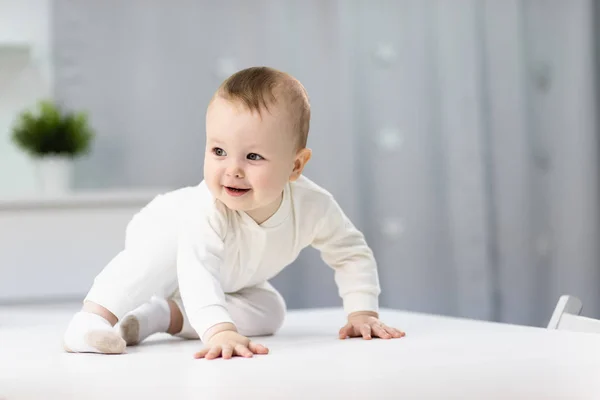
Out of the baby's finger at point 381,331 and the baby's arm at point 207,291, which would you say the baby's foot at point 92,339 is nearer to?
the baby's arm at point 207,291

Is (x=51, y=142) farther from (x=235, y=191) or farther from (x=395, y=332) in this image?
(x=395, y=332)

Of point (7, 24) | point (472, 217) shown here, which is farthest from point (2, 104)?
point (472, 217)

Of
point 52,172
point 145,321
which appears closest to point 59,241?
point 52,172

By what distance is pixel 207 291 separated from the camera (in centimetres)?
112

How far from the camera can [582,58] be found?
2604 mm

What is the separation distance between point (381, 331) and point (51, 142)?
49.1 inches

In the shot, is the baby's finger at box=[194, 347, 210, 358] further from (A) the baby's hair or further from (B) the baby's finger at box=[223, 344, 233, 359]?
(A) the baby's hair

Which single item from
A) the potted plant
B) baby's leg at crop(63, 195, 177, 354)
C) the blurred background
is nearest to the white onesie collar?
baby's leg at crop(63, 195, 177, 354)

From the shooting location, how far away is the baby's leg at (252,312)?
130 centimetres

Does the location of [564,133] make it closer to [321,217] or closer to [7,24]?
[321,217]

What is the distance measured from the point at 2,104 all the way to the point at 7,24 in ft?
0.77

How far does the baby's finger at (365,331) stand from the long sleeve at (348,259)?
0.25 ft

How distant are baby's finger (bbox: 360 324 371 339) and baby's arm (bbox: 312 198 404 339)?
1.5 inches

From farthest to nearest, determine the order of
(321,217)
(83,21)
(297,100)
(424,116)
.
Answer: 1. (424,116)
2. (83,21)
3. (321,217)
4. (297,100)
